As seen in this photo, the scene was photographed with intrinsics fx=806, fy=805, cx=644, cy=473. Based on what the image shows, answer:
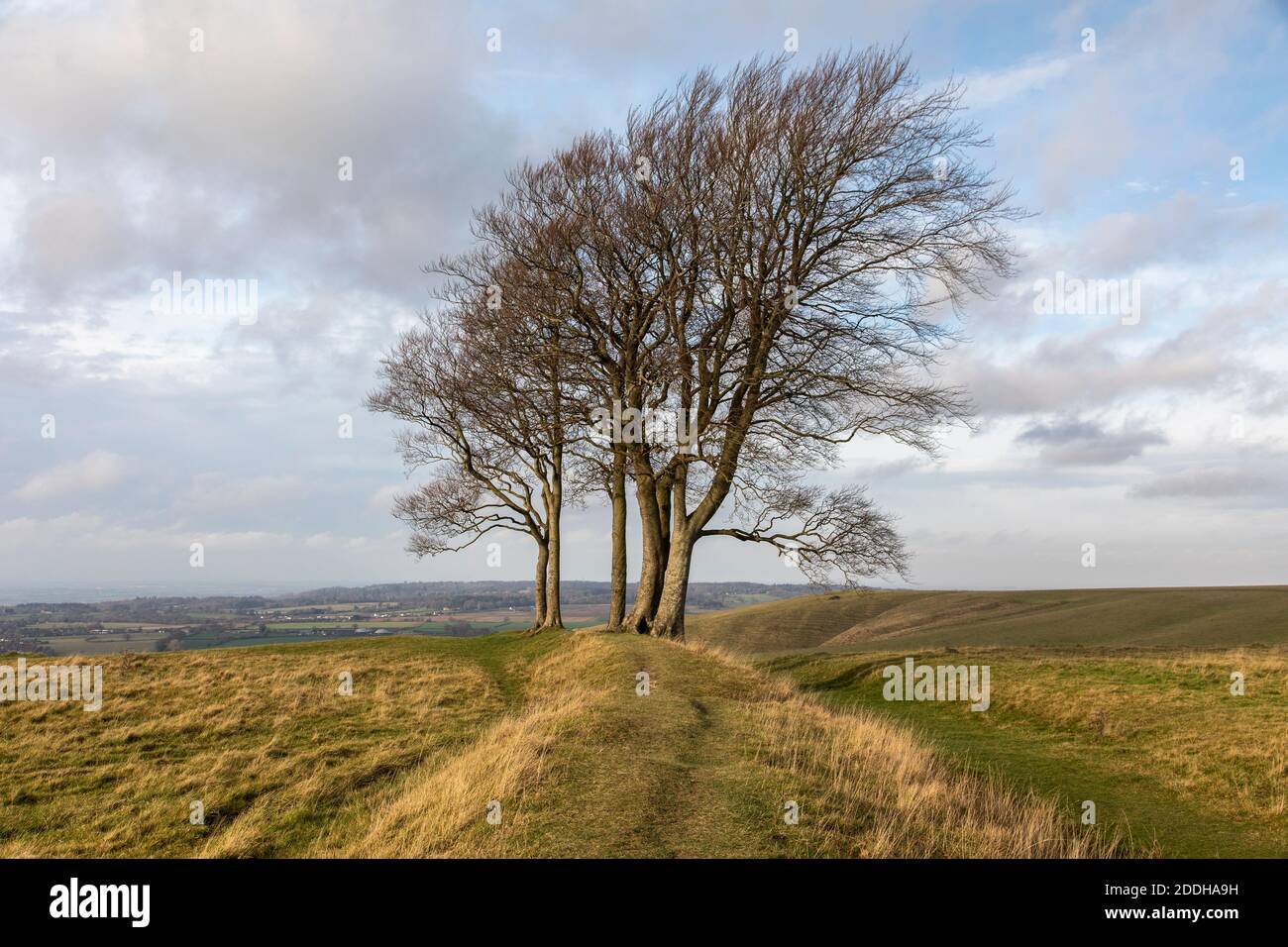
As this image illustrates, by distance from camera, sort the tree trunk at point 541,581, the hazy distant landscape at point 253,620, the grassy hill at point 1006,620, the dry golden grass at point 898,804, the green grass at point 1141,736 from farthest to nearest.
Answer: the hazy distant landscape at point 253,620 → the grassy hill at point 1006,620 → the tree trunk at point 541,581 → the green grass at point 1141,736 → the dry golden grass at point 898,804

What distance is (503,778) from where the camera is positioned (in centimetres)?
868

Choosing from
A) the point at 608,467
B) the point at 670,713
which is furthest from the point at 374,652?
the point at 670,713

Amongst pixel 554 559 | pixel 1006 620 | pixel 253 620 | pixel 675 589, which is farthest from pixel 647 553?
pixel 253 620

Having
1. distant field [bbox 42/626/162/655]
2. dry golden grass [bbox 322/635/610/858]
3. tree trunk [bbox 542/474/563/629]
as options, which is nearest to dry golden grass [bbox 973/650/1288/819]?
dry golden grass [bbox 322/635/610/858]

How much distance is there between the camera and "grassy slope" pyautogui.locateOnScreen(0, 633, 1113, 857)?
7.71 meters

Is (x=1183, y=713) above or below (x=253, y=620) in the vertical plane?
above

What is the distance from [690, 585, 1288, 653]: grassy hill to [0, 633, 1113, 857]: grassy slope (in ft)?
54.1

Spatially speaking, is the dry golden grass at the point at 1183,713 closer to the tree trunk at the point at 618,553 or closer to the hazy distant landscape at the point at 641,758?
the hazy distant landscape at the point at 641,758

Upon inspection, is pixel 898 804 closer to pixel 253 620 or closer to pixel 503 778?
pixel 503 778

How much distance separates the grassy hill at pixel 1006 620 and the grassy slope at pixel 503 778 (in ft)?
54.1

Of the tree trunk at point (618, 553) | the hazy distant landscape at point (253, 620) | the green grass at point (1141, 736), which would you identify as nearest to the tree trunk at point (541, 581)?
Result: the hazy distant landscape at point (253, 620)

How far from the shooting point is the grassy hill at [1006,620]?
37844 millimetres

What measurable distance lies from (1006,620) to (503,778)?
46.4m
